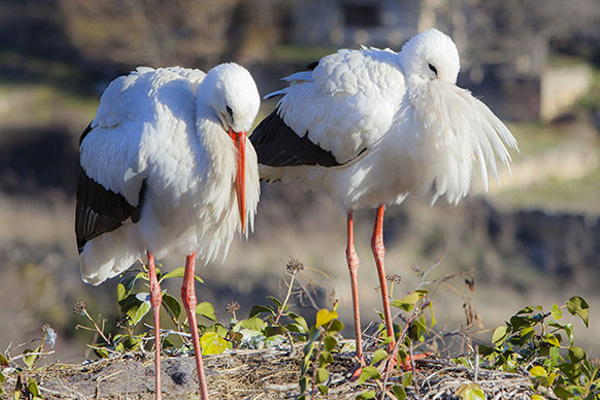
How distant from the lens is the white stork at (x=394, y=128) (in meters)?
4.22

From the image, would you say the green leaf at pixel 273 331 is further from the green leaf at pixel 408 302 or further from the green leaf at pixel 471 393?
the green leaf at pixel 471 393

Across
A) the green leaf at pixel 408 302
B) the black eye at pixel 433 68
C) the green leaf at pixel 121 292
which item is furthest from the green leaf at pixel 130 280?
the black eye at pixel 433 68

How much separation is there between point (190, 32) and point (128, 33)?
1.62 metres

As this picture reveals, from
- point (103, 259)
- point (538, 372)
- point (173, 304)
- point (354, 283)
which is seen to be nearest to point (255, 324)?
point (173, 304)

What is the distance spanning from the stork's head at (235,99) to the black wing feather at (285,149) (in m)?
0.83

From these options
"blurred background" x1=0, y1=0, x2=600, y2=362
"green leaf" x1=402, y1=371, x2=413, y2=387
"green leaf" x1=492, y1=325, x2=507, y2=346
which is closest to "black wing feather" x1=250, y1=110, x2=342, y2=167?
"green leaf" x1=492, y1=325, x2=507, y2=346

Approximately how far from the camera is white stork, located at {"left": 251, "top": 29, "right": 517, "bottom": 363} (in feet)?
13.9

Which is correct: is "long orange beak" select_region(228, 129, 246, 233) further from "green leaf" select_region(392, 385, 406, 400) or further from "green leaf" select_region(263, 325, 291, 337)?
"green leaf" select_region(392, 385, 406, 400)

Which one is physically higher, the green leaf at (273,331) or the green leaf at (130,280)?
the green leaf at (130,280)

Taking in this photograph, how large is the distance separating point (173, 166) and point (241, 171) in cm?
27

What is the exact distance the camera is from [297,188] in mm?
16375

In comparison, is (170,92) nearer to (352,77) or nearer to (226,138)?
(226,138)

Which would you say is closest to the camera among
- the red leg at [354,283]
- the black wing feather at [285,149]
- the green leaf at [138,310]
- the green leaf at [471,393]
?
the green leaf at [471,393]

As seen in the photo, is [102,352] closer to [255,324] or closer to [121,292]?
[121,292]
